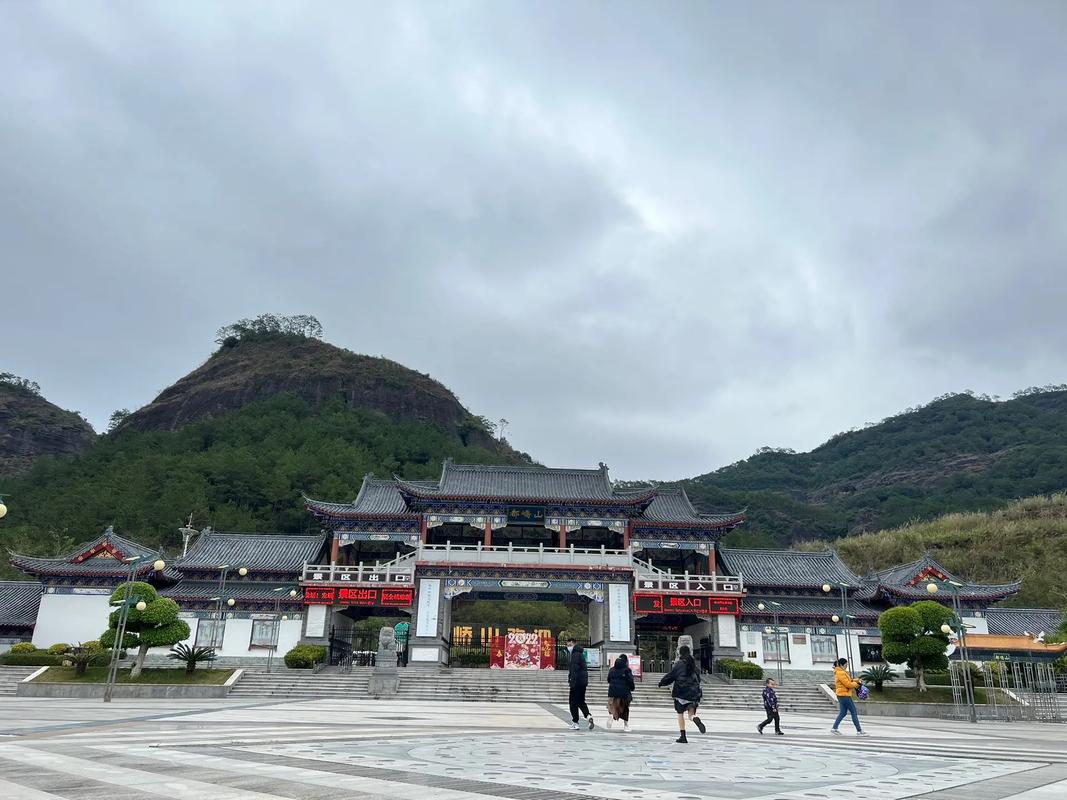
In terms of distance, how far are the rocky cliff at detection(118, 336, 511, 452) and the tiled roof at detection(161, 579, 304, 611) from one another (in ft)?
231

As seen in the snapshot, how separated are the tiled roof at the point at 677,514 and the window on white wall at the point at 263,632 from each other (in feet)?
65.6

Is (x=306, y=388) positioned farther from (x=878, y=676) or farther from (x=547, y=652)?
(x=878, y=676)

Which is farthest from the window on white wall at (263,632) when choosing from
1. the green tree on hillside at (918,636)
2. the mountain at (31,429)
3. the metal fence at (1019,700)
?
the mountain at (31,429)

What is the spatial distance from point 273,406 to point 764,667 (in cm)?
8075

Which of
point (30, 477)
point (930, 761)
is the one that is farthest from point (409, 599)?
point (30, 477)

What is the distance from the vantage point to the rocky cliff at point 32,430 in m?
104

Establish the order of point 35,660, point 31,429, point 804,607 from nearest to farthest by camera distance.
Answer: point 35,660
point 804,607
point 31,429

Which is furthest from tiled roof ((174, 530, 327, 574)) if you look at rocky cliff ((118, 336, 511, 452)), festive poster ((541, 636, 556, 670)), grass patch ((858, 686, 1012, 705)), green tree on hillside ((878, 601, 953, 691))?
rocky cliff ((118, 336, 511, 452))

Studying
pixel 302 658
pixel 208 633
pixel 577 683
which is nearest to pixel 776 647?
pixel 302 658

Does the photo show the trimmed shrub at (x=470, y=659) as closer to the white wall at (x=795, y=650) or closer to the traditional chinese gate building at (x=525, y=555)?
the traditional chinese gate building at (x=525, y=555)

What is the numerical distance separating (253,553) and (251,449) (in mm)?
46603

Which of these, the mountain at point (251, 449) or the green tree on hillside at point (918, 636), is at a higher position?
the mountain at point (251, 449)

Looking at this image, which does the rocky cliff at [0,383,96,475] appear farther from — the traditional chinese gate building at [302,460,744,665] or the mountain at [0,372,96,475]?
the traditional chinese gate building at [302,460,744,665]

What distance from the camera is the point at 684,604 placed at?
121 feet
